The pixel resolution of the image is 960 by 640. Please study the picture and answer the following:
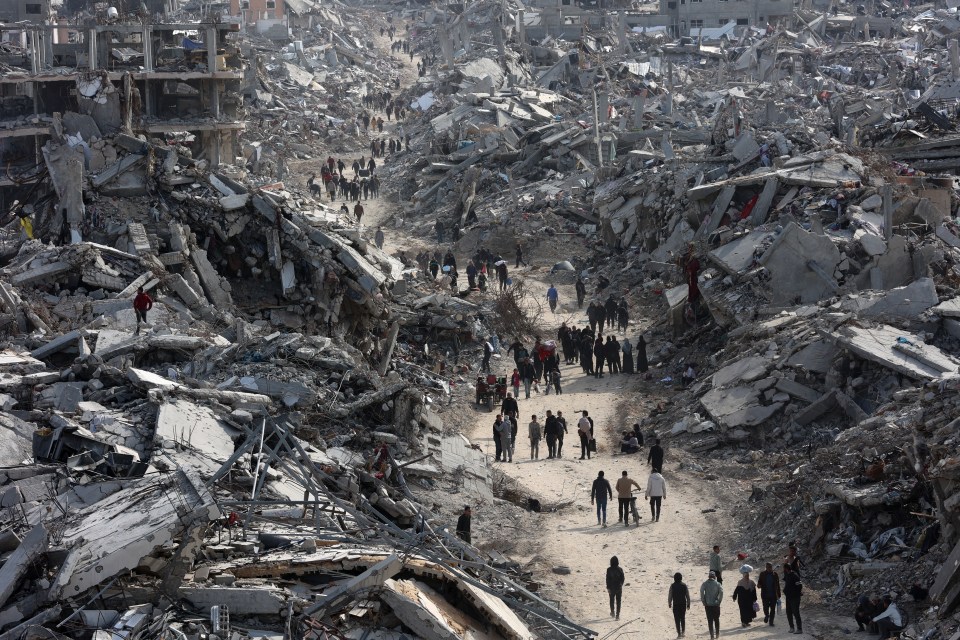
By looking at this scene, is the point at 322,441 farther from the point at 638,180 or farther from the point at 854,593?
the point at 638,180

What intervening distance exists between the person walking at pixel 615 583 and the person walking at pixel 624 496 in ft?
8.03

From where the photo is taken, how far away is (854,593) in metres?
13.3

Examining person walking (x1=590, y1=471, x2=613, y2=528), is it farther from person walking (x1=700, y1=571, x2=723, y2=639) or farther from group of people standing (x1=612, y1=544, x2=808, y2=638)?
person walking (x1=700, y1=571, x2=723, y2=639)

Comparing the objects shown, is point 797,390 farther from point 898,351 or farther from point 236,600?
point 236,600

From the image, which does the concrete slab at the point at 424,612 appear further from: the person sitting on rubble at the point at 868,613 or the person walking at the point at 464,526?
the person sitting on rubble at the point at 868,613

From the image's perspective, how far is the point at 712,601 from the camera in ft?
42.4

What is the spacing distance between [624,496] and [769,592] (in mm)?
3370

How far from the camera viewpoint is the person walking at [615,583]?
13.6 m

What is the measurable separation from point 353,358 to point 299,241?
4602 mm

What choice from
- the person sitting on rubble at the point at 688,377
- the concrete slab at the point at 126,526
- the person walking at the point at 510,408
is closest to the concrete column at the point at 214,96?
the person walking at the point at 510,408

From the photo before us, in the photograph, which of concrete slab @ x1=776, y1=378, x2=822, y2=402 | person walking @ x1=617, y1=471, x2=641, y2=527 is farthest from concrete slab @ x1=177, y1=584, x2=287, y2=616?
concrete slab @ x1=776, y1=378, x2=822, y2=402

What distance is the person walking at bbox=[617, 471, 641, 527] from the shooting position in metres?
16.2

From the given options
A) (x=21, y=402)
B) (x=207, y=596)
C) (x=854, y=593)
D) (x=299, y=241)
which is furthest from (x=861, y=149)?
(x=207, y=596)

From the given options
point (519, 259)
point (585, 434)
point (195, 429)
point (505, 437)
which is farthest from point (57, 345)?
point (519, 259)
